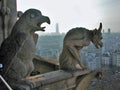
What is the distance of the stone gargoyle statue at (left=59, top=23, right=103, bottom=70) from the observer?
18.9 feet

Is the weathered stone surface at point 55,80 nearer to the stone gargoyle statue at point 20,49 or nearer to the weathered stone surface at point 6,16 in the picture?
the stone gargoyle statue at point 20,49

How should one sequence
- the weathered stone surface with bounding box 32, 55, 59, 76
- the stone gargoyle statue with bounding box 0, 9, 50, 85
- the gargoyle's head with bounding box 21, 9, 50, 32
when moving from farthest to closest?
the weathered stone surface with bounding box 32, 55, 59, 76 < the gargoyle's head with bounding box 21, 9, 50, 32 < the stone gargoyle statue with bounding box 0, 9, 50, 85

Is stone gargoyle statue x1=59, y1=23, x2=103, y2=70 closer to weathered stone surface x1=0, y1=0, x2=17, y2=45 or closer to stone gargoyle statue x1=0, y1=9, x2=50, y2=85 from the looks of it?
stone gargoyle statue x1=0, y1=9, x2=50, y2=85

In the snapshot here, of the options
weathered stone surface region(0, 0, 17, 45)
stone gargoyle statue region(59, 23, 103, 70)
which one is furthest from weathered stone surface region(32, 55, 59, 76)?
stone gargoyle statue region(59, 23, 103, 70)

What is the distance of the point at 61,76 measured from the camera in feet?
17.0

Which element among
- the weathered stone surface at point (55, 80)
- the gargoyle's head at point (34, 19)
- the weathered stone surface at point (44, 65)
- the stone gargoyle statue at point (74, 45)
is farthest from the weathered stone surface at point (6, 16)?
the gargoyle's head at point (34, 19)

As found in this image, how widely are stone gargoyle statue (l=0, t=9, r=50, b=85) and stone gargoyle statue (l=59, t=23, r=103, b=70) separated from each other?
3.83ft

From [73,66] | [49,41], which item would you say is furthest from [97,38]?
[49,41]

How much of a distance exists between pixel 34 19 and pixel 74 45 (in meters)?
1.38

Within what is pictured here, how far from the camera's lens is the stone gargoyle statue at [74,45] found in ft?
18.9

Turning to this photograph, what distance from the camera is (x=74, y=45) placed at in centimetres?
588

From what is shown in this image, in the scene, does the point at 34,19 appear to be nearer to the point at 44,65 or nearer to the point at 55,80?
the point at 55,80

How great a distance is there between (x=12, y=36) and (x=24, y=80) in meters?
0.61

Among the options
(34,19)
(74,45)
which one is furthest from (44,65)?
(34,19)
